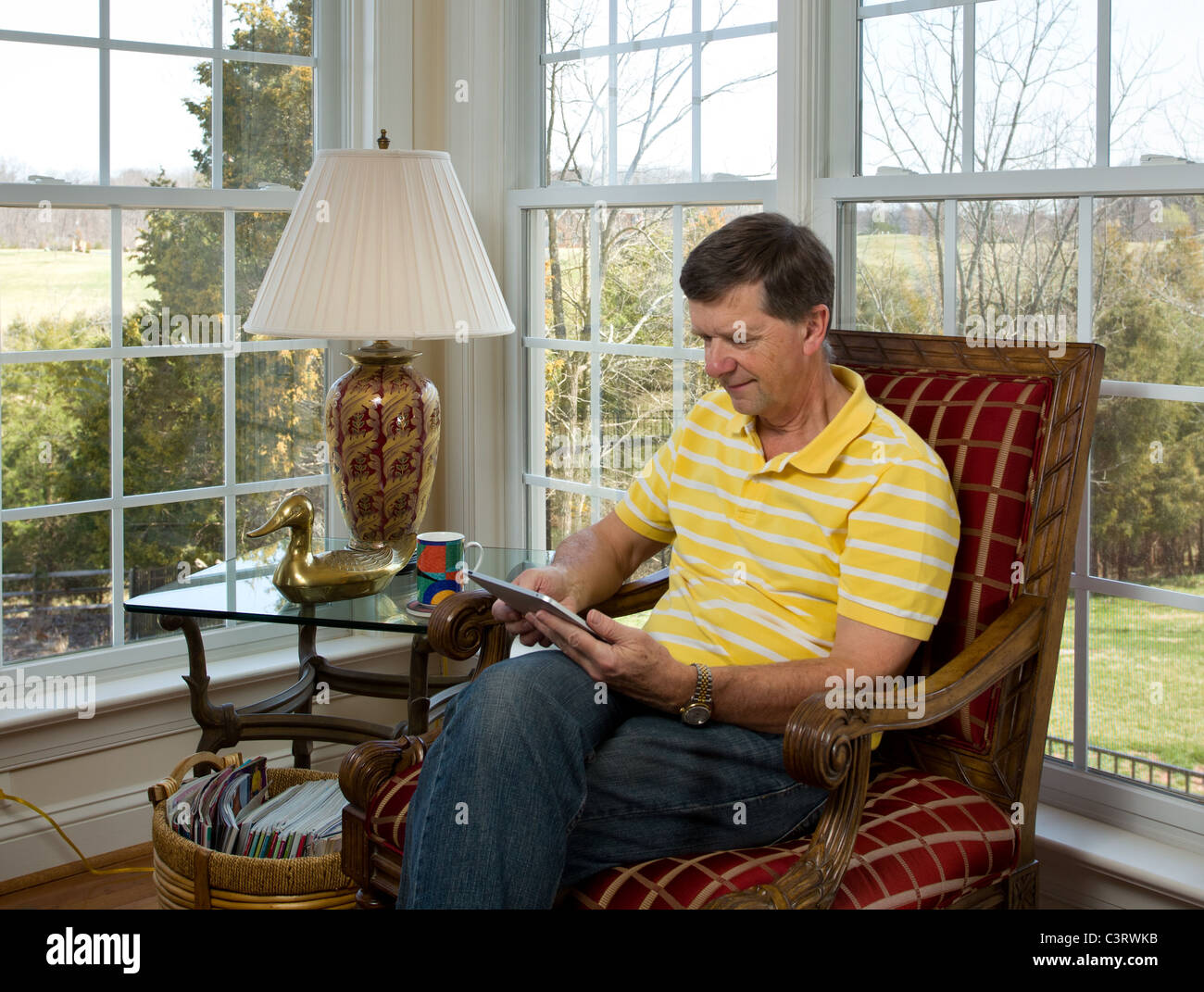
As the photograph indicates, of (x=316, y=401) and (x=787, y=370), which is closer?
(x=787, y=370)

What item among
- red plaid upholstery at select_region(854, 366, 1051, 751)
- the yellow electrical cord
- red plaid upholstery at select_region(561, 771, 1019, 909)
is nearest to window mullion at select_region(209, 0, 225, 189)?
Answer: the yellow electrical cord

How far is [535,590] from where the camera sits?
6.84 feet

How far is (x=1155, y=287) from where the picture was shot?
2.03 m

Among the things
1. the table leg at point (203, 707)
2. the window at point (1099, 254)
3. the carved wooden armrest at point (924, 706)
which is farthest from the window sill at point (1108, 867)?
the table leg at point (203, 707)

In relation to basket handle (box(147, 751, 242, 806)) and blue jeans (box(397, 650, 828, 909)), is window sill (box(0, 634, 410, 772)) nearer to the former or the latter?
basket handle (box(147, 751, 242, 806))

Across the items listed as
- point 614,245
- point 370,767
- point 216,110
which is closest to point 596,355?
point 614,245

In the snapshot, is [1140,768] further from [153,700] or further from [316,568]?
[153,700]

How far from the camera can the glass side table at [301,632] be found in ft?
7.93

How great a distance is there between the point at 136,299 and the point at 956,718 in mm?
2104

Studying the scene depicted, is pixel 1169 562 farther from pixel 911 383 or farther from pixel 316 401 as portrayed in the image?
pixel 316 401

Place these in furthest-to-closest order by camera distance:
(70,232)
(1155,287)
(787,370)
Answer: (70,232) < (1155,287) < (787,370)

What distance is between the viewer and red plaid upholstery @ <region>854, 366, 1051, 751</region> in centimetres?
192

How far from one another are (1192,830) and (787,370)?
3.43 ft

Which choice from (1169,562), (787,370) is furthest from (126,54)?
(1169,562)
